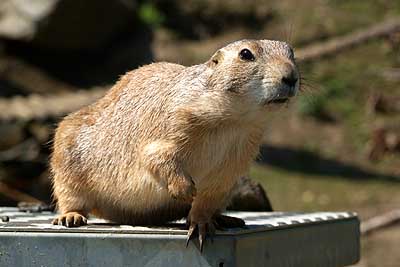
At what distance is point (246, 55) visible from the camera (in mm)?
3971

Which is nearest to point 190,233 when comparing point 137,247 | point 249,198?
point 137,247

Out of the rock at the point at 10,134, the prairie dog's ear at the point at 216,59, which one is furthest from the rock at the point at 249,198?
the rock at the point at 10,134

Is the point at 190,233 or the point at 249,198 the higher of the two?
the point at 249,198

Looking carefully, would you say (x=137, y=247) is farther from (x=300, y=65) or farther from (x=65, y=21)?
(x=65, y=21)

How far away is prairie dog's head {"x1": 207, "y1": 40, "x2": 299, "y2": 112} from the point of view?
3.80 meters

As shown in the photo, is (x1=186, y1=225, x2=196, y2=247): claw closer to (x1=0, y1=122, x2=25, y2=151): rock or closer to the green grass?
the green grass

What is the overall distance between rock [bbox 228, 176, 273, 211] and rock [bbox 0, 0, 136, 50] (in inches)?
282

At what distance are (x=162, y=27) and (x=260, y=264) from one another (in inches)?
422

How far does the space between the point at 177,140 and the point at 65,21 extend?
29.7 ft

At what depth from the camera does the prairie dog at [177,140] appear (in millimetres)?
3930

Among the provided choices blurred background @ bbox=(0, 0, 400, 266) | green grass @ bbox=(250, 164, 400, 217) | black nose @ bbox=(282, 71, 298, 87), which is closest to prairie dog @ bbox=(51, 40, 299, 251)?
black nose @ bbox=(282, 71, 298, 87)

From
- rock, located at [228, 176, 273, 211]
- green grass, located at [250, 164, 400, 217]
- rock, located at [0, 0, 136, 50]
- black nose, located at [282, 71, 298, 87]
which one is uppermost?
rock, located at [0, 0, 136, 50]

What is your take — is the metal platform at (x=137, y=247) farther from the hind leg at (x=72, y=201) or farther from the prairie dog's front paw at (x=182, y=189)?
the hind leg at (x=72, y=201)

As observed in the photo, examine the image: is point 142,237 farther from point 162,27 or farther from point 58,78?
point 162,27
